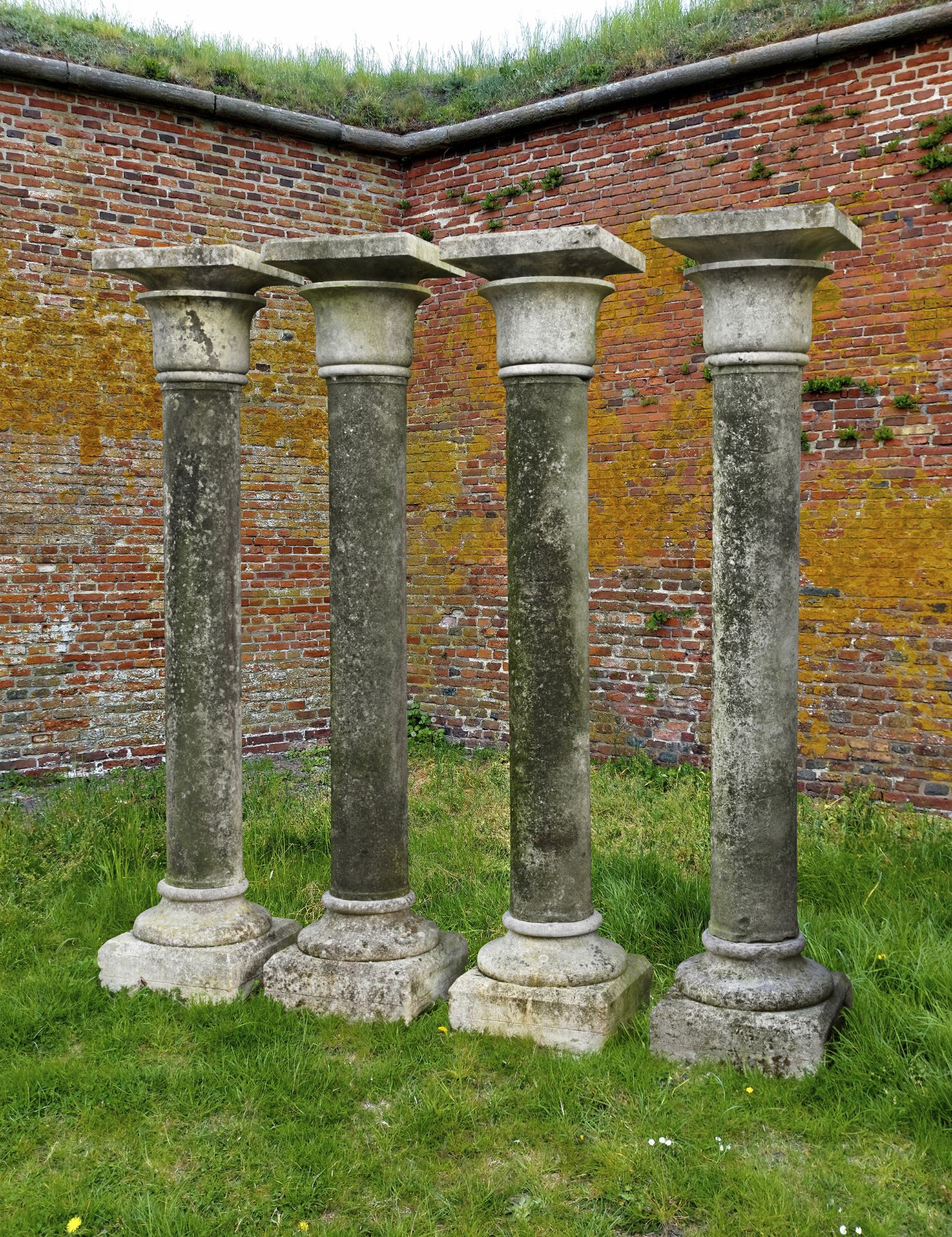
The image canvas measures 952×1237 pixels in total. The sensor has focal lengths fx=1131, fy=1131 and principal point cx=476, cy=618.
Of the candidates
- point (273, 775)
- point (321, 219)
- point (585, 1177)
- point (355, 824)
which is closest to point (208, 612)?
point (355, 824)

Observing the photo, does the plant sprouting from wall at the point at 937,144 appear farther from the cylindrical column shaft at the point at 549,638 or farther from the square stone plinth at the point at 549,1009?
the square stone plinth at the point at 549,1009

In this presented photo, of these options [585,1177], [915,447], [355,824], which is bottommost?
[585,1177]

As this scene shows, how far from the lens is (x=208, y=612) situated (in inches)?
176

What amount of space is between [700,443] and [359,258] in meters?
4.00

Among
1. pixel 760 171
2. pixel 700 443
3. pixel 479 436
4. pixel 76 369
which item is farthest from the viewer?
pixel 479 436

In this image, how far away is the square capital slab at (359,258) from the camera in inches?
157

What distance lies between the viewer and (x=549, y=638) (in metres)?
4.01

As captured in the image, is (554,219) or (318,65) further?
(318,65)

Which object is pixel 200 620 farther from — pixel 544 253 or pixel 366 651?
pixel 544 253

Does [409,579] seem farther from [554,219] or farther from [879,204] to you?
[879,204]

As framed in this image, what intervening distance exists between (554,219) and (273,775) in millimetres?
4484

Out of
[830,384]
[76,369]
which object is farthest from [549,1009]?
[76,369]

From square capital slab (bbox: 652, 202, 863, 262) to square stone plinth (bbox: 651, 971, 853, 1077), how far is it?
8.01 feet

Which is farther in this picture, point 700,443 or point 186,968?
point 700,443
